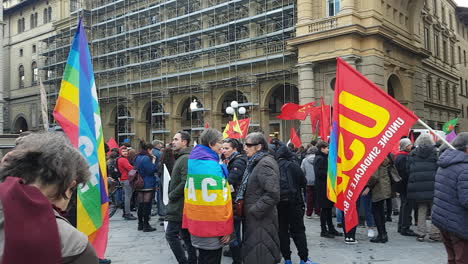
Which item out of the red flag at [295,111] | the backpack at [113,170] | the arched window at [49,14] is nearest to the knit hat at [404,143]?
the backpack at [113,170]

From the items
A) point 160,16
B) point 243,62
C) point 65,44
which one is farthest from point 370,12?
point 65,44

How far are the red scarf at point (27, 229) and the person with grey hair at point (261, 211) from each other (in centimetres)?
329

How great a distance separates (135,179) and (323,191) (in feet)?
13.3

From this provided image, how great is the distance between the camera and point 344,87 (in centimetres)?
566

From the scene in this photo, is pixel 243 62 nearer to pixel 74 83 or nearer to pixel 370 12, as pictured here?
pixel 370 12

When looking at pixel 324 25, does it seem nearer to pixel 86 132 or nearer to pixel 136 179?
pixel 136 179

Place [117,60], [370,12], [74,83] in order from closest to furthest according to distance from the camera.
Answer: [74,83]
[370,12]
[117,60]

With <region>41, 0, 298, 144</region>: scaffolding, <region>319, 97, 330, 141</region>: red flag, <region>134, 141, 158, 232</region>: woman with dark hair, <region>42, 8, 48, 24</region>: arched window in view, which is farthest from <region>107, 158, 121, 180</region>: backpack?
<region>42, 8, 48, 24</region>: arched window

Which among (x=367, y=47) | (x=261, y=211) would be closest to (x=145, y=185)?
(x=261, y=211)

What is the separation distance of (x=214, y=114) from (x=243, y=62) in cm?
422

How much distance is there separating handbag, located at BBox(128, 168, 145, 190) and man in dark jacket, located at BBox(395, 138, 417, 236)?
526 centimetres

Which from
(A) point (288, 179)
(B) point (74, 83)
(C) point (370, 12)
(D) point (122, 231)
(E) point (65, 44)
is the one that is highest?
(E) point (65, 44)

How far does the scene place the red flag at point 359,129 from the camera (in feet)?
17.0

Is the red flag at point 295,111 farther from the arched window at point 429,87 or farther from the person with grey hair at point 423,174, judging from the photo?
the arched window at point 429,87
